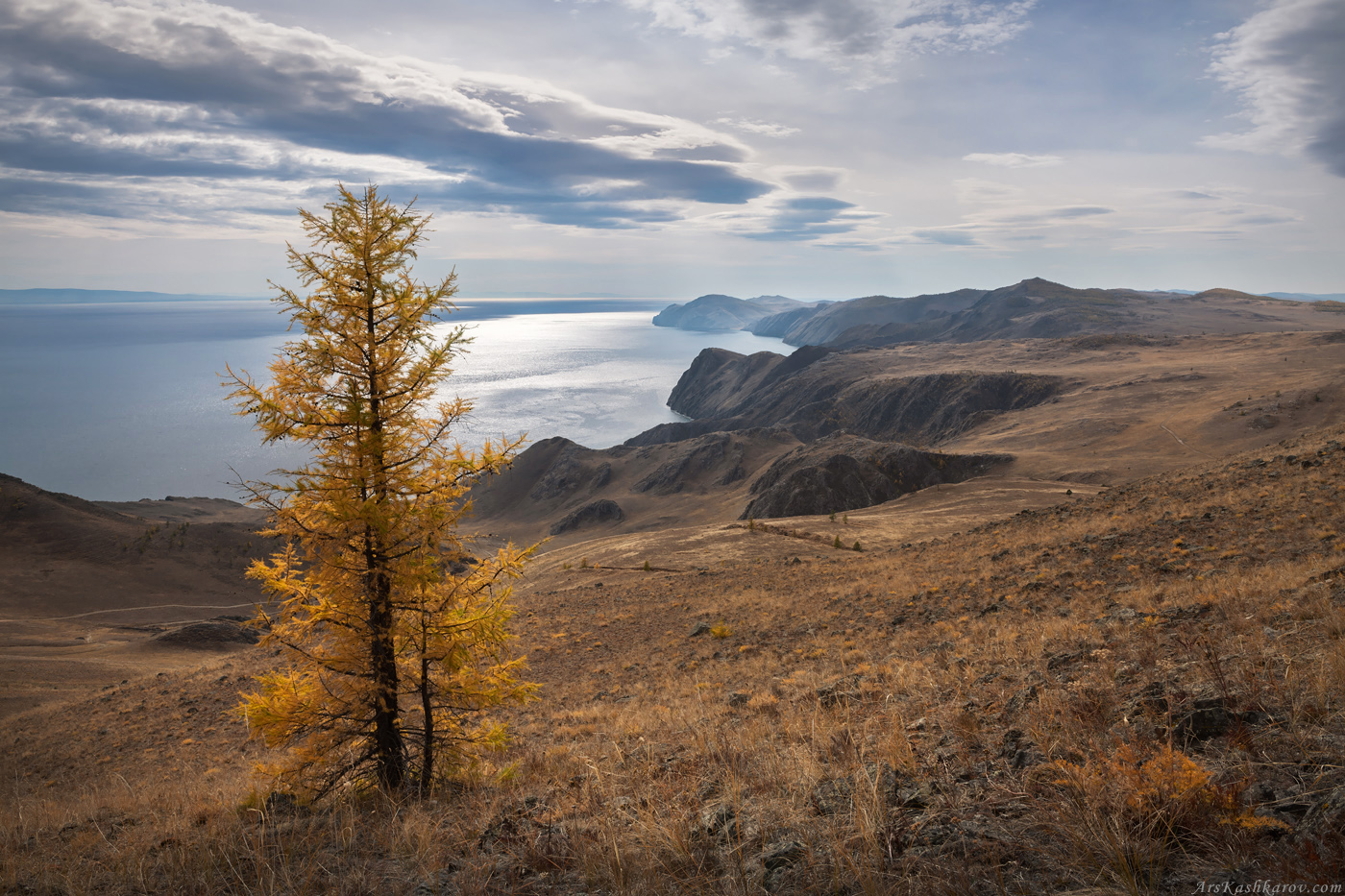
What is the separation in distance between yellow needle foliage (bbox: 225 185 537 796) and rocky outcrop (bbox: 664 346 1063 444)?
9284 cm

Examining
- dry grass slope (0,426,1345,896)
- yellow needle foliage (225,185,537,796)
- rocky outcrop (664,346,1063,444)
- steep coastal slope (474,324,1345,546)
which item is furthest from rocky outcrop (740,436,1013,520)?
yellow needle foliage (225,185,537,796)

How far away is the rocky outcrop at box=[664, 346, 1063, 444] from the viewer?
96188 millimetres

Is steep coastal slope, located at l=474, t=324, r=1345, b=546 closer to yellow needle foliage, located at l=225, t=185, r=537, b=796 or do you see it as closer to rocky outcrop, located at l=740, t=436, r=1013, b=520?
rocky outcrop, located at l=740, t=436, r=1013, b=520

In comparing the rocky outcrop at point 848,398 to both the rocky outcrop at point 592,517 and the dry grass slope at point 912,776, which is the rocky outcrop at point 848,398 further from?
the dry grass slope at point 912,776

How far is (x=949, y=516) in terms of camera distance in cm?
3475

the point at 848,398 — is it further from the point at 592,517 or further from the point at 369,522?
the point at 369,522

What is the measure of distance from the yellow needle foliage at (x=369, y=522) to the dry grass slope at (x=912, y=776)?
0.91m

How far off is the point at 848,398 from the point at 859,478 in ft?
227

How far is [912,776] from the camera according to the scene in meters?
4.25

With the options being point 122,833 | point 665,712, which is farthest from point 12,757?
point 665,712

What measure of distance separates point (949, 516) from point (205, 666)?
1437 inches

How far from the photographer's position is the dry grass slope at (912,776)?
2.97 metres

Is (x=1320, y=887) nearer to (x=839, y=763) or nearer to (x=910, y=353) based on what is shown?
(x=839, y=763)

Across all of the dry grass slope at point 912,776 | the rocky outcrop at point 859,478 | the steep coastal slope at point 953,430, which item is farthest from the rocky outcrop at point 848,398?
the dry grass slope at point 912,776
